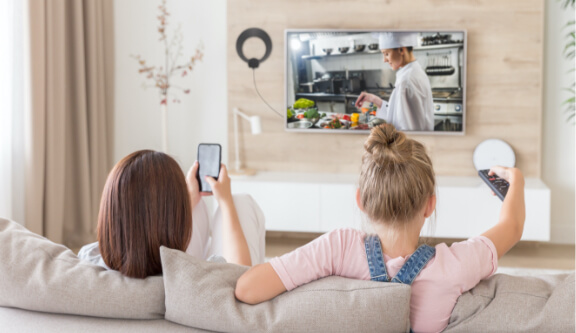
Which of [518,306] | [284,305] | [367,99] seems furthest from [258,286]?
[367,99]

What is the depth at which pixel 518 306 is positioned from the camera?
1.09 metres

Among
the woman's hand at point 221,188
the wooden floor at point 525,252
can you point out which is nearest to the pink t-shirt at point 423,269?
the woman's hand at point 221,188

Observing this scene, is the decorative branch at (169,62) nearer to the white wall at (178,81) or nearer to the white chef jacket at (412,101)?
the white wall at (178,81)

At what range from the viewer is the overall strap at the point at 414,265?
1224mm

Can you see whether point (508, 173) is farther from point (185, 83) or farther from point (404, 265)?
point (185, 83)

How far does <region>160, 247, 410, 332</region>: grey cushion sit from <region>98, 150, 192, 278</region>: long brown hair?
0.57ft

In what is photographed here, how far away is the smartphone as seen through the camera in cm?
213

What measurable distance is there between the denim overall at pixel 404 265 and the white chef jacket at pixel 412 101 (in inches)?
128

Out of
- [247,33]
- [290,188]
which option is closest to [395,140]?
[290,188]

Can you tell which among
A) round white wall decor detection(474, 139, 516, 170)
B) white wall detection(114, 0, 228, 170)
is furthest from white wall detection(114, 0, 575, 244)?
round white wall decor detection(474, 139, 516, 170)

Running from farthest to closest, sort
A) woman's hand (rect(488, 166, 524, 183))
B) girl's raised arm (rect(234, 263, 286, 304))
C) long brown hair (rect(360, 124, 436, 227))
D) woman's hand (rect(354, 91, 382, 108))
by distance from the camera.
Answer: woman's hand (rect(354, 91, 382, 108))
woman's hand (rect(488, 166, 524, 183))
long brown hair (rect(360, 124, 436, 227))
girl's raised arm (rect(234, 263, 286, 304))

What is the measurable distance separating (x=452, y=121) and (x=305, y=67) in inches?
42.5

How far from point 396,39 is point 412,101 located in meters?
0.44

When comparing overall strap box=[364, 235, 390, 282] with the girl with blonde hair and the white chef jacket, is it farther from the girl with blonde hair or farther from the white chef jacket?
the white chef jacket
